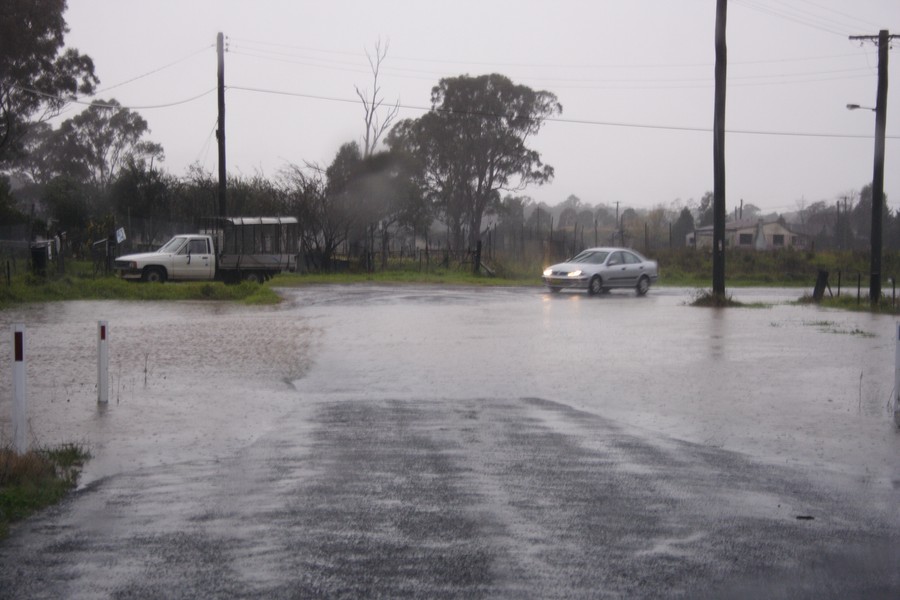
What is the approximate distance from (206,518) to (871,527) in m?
4.10

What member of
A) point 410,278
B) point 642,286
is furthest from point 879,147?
point 410,278

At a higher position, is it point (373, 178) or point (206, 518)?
point (373, 178)

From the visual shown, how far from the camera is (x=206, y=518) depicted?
648 cm

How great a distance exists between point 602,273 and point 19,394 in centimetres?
2536

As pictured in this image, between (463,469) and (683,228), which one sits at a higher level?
(683,228)

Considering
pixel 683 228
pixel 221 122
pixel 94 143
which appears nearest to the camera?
pixel 221 122

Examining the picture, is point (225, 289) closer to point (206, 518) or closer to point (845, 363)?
point (845, 363)

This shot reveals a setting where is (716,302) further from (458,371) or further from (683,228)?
(683,228)

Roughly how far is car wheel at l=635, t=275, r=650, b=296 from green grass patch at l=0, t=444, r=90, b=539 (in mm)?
26475

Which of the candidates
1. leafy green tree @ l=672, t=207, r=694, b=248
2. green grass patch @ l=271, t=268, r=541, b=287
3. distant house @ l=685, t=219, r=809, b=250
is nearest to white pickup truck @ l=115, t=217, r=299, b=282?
green grass patch @ l=271, t=268, r=541, b=287

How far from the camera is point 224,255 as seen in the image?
110 ft

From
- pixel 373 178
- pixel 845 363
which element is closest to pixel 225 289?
pixel 845 363

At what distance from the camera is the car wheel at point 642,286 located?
33.2 metres

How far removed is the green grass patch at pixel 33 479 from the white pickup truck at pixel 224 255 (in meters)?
24.0
